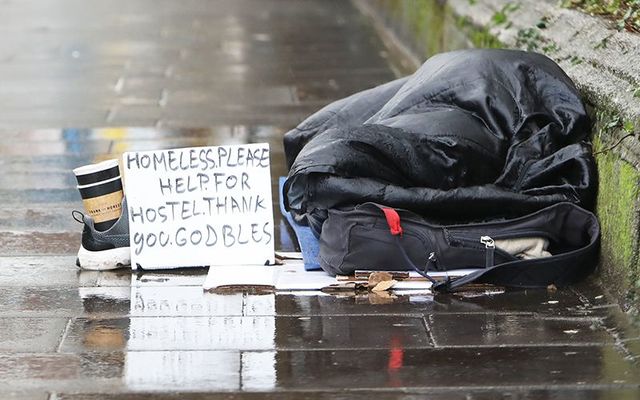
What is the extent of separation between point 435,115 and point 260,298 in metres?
1.13

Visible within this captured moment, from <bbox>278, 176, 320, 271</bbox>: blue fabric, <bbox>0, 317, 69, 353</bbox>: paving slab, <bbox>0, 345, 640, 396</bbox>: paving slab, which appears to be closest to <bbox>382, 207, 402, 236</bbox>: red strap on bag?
<bbox>278, 176, 320, 271</bbox>: blue fabric

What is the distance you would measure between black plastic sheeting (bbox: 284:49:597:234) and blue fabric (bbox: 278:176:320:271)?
0.30ft

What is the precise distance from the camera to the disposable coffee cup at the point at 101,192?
489 cm

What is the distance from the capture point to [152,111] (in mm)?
8383

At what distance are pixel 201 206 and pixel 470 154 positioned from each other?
1.12 m

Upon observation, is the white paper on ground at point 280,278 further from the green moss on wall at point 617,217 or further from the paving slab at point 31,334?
the paving slab at point 31,334

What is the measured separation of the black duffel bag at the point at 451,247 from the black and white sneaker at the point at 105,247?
2.89 ft

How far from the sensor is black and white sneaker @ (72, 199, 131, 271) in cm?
488

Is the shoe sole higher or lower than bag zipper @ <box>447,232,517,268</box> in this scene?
lower

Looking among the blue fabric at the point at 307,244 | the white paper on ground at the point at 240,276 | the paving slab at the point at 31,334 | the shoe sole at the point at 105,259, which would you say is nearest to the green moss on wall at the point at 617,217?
the blue fabric at the point at 307,244

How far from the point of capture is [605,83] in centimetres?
489

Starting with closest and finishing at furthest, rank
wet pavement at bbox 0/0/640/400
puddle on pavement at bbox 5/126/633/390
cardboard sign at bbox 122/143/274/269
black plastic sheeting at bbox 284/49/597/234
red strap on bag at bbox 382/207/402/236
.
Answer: wet pavement at bbox 0/0/640/400 → puddle on pavement at bbox 5/126/633/390 → red strap on bag at bbox 382/207/402/236 → black plastic sheeting at bbox 284/49/597/234 → cardboard sign at bbox 122/143/274/269

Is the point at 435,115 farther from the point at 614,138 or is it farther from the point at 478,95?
the point at 614,138

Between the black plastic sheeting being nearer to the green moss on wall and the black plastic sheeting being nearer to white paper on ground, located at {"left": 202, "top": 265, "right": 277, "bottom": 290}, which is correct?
the green moss on wall
